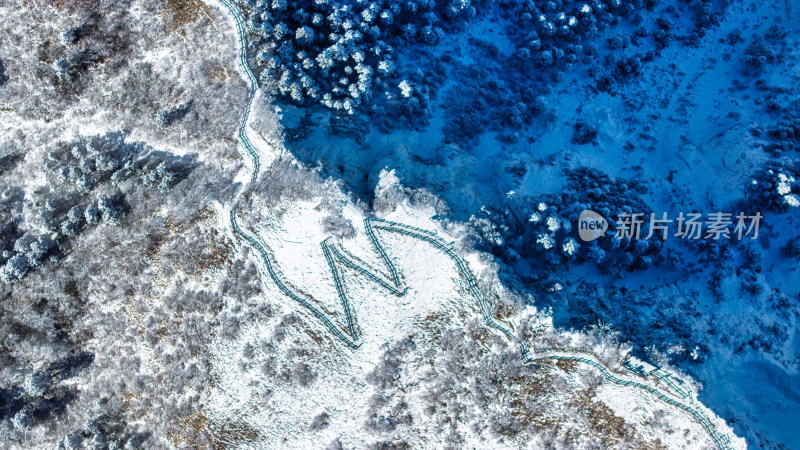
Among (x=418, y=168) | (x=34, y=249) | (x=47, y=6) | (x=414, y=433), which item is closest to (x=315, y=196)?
(x=418, y=168)

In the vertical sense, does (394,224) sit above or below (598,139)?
below

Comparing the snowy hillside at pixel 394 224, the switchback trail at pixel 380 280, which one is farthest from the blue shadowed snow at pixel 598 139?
the switchback trail at pixel 380 280

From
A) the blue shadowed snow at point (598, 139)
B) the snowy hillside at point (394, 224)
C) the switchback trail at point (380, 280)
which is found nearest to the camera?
the switchback trail at point (380, 280)

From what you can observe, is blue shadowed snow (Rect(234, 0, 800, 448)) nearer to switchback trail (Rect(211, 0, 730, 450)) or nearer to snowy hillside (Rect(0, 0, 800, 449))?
snowy hillside (Rect(0, 0, 800, 449))

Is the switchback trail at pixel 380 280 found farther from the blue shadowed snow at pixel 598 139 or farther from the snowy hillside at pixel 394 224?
the blue shadowed snow at pixel 598 139

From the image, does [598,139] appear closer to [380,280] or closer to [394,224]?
[394,224]

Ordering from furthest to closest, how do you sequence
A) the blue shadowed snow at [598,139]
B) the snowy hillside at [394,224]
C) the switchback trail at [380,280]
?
the blue shadowed snow at [598,139]
the snowy hillside at [394,224]
the switchback trail at [380,280]

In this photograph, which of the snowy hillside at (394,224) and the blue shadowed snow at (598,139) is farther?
the blue shadowed snow at (598,139)

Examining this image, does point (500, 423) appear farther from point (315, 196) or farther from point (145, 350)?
point (145, 350)

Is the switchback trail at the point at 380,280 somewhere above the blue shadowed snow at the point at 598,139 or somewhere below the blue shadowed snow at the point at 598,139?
below

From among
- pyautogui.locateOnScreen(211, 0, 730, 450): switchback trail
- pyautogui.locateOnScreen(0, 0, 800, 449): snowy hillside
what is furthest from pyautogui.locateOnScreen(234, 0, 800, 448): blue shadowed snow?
pyautogui.locateOnScreen(211, 0, 730, 450): switchback trail

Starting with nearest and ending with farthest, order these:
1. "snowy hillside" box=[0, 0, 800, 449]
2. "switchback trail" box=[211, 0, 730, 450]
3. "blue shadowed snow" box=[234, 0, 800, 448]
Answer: "switchback trail" box=[211, 0, 730, 450], "snowy hillside" box=[0, 0, 800, 449], "blue shadowed snow" box=[234, 0, 800, 448]

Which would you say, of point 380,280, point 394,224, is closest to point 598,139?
point 394,224
